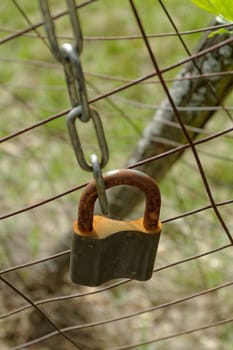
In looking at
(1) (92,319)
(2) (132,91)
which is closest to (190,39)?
(2) (132,91)

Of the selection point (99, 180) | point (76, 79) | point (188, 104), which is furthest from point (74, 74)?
point (188, 104)

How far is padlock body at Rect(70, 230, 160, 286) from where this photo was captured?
0.96m

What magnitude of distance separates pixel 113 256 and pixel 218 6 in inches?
14.4

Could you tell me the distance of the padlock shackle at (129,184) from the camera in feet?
2.89

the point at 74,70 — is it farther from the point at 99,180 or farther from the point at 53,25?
the point at 99,180

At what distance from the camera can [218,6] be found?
926 mm

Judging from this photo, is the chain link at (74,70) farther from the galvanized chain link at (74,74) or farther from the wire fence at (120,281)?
the wire fence at (120,281)

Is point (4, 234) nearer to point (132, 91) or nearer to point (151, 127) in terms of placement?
point (151, 127)

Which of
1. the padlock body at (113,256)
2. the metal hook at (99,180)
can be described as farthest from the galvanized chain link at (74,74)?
the padlock body at (113,256)

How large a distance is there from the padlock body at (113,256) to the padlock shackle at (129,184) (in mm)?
17

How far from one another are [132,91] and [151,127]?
1.50 metres

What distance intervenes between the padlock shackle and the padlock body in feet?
0.06

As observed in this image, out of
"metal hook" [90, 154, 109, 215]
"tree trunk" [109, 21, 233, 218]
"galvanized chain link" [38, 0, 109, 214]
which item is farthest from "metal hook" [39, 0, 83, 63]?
"tree trunk" [109, 21, 233, 218]

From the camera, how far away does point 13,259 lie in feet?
7.17
